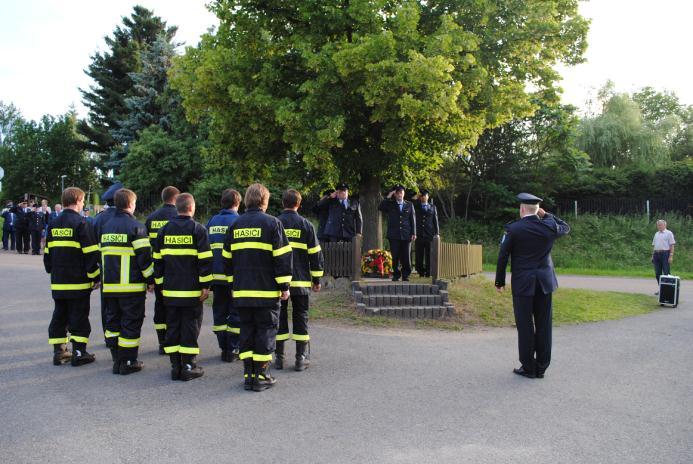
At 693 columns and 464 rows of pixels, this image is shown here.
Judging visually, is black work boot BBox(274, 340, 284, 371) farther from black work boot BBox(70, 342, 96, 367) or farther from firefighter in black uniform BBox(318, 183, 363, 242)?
firefighter in black uniform BBox(318, 183, 363, 242)

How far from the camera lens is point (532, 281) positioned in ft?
21.7

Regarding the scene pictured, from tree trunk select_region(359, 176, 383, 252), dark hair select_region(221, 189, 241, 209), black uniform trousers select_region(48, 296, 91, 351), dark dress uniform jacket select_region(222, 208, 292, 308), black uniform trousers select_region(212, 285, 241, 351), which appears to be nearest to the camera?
dark dress uniform jacket select_region(222, 208, 292, 308)

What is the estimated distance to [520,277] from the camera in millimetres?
6691

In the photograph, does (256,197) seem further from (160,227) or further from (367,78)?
(367,78)

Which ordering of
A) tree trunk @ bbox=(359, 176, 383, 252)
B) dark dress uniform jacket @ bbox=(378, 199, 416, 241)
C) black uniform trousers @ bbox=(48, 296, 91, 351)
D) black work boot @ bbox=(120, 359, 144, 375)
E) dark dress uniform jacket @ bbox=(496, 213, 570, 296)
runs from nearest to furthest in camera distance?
black work boot @ bbox=(120, 359, 144, 375), dark dress uniform jacket @ bbox=(496, 213, 570, 296), black uniform trousers @ bbox=(48, 296, 91, 351), dark dress uniform jacket @ bbox=(378, 199, 416, 241), tree trunk @ bbox=(359, 176, 383, 252)

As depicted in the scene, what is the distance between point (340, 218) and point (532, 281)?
18.6ft

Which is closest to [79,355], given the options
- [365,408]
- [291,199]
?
[291,199]

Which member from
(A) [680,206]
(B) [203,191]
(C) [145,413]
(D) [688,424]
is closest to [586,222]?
(A) [680,206]

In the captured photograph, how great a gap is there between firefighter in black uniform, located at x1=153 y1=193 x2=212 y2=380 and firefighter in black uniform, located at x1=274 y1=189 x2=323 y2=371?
992mm

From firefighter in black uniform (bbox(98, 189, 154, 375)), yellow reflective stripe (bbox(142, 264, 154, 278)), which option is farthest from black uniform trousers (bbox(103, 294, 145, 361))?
yellow reflective stripe (bbox(142, 264, 154, 278))

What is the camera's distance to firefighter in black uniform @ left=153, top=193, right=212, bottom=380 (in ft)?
20.2

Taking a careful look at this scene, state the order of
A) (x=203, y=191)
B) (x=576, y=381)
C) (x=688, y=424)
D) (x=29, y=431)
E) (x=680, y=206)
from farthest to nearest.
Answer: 1. (x=203, y=191)
2. (x=680, y=206)
3. (x=576, y=381)
4. (x=688, y=424)
5. (x=29, y=431)

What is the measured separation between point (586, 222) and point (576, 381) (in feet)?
74.7

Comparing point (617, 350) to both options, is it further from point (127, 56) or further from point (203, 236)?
point (127, 56)
